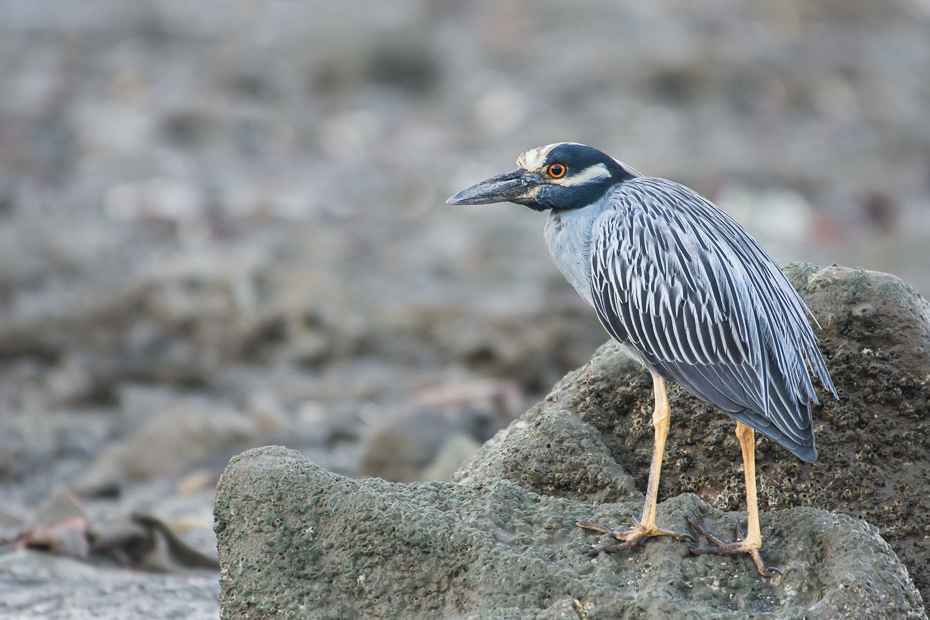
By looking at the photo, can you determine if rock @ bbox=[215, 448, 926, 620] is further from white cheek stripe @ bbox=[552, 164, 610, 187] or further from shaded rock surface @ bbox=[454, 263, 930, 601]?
white cheek stripe @ bbox=[552, 164, 610, 187]

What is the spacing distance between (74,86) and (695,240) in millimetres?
18565

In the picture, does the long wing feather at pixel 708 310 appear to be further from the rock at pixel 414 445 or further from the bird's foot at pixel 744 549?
the rock at pixel 414 445

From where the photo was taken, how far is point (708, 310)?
163 inches

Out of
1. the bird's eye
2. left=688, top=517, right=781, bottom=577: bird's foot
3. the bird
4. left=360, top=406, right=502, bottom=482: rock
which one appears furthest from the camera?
left=360, top=406, right=502, bottom=482: rock

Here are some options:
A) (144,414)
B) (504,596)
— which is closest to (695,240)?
(504,596)

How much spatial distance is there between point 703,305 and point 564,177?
0.85 m

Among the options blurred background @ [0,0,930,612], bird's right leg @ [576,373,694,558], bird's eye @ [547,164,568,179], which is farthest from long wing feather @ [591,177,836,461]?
blurred background @ [0,0,930,612]

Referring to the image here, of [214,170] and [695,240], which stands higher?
[214,170]

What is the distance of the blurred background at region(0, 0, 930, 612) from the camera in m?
8.79

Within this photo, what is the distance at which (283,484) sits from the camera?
12.4ft

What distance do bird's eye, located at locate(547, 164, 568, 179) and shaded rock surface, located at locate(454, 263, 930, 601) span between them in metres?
0.90

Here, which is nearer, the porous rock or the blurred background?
the porous rock

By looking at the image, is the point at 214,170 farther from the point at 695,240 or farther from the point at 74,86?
the point at 695,240

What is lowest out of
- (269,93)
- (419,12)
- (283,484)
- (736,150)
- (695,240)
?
(283,484)
